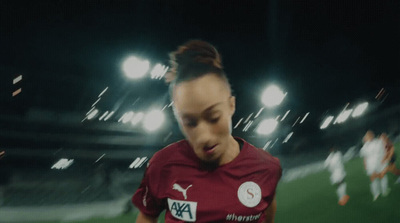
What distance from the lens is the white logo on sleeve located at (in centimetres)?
166

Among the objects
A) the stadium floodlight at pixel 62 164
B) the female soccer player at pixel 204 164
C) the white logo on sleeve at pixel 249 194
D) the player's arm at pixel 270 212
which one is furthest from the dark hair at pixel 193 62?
the stadium floodlight at pixel 62 164

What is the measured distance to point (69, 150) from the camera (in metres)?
16.1

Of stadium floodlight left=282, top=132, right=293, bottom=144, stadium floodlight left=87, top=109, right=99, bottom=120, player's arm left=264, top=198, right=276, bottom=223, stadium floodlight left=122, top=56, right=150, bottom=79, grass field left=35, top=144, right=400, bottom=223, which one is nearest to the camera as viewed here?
player's arm left=264, top=198, right=276, bottom=223

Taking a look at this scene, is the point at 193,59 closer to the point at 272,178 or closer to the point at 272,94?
the point at 272,178

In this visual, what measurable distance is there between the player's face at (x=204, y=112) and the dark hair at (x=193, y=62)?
0.05 metres

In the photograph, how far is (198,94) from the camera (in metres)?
1.50

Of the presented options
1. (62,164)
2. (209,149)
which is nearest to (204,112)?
(209,149)

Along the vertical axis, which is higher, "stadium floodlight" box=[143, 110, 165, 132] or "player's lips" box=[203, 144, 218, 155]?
"stadium floodlight" box=[143, 110, 165, 132]

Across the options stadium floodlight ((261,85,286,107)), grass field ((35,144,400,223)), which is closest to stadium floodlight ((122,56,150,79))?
stadium floodlight ((261,85,286,107))

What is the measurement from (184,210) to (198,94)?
2.17 feet

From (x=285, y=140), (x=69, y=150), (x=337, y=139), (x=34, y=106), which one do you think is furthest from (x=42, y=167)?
(x=337, y=139)

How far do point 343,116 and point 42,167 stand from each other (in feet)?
62.0

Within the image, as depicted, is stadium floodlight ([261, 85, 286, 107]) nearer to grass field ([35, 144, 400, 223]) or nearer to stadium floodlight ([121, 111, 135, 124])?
grass field ([35, 144, 400, 223])

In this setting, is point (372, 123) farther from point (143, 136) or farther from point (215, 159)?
point (215, 159)
